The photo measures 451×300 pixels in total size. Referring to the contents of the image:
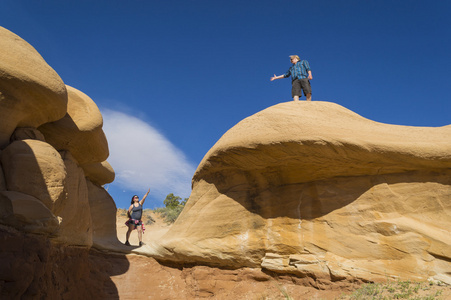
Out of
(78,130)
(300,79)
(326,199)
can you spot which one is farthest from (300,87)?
(78,130)

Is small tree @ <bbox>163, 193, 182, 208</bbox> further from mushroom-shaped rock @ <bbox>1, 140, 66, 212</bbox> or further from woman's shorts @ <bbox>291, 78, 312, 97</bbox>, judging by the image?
mushroom-shaped rock @ <bbox>1, 140, 66, 212</bbox>

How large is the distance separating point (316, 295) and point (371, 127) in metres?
3.23

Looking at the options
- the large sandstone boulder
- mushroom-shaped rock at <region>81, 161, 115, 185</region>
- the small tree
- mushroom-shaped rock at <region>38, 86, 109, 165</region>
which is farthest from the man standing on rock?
the small tree

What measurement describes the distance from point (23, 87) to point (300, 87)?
5.87 m

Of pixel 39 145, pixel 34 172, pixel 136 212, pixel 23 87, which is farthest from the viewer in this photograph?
pixel 136 212

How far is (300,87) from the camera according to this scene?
25.9 ft

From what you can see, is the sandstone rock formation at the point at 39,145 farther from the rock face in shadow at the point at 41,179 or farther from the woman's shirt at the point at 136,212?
the woman's shirt at the point at 136,212

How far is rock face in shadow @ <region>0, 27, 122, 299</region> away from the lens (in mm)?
3596

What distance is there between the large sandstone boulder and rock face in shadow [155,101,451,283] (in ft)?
10.8

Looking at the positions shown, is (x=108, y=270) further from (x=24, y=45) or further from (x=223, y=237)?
(x=24, y=45)

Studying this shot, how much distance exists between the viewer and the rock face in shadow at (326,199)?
5324mm

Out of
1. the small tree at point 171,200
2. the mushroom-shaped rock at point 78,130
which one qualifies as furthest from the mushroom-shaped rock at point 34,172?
the small tree at point 171,200

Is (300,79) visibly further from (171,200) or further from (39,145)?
(171,200)

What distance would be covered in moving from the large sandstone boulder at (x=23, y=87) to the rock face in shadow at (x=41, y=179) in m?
0.01
